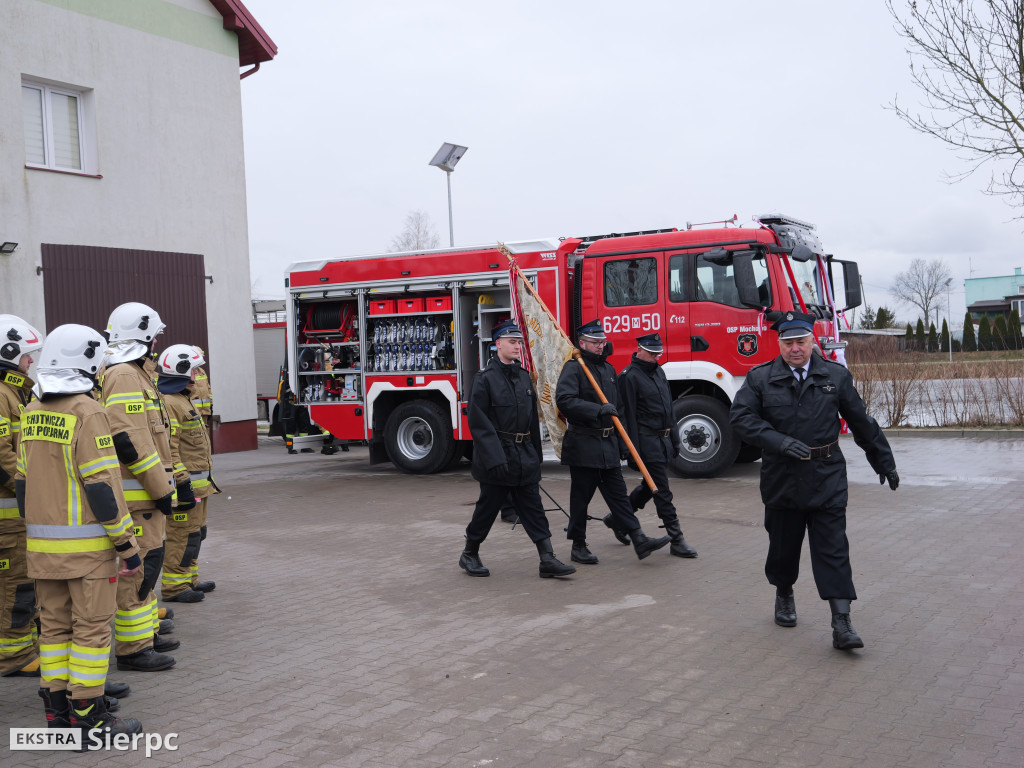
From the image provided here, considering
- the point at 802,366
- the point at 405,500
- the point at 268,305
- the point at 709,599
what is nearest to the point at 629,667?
the point at 709,599

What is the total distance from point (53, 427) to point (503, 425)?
12.0 ft

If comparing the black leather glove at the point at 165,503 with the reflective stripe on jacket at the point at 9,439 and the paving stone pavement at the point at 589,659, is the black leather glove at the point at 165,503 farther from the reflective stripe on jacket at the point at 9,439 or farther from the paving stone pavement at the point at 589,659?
the paving stone pavement at the point at 589,659

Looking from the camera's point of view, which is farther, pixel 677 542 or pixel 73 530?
pixel 677 542

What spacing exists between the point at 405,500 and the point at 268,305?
1491 centimetres

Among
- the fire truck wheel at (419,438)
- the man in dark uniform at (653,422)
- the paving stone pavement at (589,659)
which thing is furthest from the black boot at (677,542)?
the fire truck wheel at (419,438)

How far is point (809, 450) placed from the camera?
220 inches

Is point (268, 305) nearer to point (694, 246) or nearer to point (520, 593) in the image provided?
point (694, 246)

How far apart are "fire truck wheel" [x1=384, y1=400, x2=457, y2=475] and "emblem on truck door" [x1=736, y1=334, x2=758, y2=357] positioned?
429 cm

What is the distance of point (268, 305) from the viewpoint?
2548 centimetres

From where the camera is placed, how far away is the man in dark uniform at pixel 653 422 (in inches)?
320

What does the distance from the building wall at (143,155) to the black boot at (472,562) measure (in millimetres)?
9811

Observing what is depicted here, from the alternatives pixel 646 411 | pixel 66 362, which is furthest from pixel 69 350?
pixel 646 411

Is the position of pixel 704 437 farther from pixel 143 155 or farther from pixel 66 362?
pixel 143 155

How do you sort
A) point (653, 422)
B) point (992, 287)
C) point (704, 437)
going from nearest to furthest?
point (653, 422), point (704, 437), point (992, 287)
